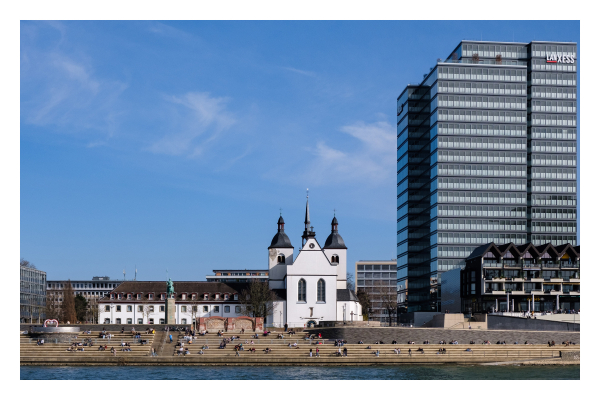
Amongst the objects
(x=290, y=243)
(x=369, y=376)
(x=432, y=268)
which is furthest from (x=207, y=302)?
(x=369, y=376)

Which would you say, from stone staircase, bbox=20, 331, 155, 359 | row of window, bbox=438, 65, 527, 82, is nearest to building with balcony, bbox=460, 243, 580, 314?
row of window, bbox=438, 65, 527, 82

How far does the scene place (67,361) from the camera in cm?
8200

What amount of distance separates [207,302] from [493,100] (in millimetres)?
63502

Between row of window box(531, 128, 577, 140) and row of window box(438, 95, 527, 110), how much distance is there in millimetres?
5195

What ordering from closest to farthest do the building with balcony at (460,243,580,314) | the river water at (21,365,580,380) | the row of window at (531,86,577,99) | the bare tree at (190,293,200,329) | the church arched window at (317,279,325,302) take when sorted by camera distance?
1. the river water at (21,365,580,380)
2. the building with balcony at (460,243,580,314)
3. the church arched window at (317,279,325,302)
4. the bare tree at (190,293,200,329)
5. the row of window at (531,86,577,99)

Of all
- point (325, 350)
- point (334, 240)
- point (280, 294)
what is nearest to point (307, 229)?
point (334, 240)

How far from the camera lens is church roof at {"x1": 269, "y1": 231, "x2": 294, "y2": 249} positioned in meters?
146

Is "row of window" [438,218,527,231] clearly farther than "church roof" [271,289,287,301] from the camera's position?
Yes

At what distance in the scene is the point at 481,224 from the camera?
147625 millimetres

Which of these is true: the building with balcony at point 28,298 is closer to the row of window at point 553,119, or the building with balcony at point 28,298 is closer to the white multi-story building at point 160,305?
the white multi-story building at point 160,305

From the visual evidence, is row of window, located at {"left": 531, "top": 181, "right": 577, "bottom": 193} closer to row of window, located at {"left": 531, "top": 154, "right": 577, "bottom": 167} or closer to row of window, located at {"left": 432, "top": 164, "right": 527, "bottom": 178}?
row of window, located at {"left": 432, "top": 164, "right": 527, "bottom": 178}

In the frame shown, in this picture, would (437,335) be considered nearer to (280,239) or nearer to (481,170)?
(280,239)

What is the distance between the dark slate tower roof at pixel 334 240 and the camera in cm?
14662

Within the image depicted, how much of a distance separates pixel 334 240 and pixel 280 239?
993 cm
